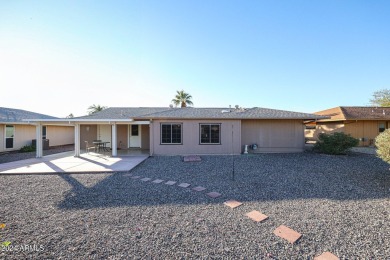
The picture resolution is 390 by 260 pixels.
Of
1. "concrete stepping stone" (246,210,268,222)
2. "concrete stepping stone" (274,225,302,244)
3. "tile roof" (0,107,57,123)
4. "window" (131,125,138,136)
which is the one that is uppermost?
"tile roof" (0,107,57,123)

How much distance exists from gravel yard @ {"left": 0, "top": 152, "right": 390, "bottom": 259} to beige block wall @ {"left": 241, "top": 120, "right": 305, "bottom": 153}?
5300 millimetres

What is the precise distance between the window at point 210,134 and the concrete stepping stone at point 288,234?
7.59 m

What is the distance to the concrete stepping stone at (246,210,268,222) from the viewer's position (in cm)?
298

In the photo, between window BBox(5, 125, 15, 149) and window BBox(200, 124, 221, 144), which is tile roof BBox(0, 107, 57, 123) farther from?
window BBox(200, 124, 221, 144)

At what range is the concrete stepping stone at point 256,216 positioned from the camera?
2.98 metres

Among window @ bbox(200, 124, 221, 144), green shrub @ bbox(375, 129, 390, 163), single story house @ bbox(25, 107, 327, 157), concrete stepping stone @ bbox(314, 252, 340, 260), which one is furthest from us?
window @ bbox(200, 124, 221, 144)

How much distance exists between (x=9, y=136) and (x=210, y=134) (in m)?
14.0

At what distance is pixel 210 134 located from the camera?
1022 cm

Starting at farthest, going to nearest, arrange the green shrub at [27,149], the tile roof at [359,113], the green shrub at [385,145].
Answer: the tile roof at [359,113] < the green shrub at [27,149] < the green shrub at [385,145]

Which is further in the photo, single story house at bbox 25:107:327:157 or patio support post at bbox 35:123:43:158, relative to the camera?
single story house at bbox 25:107:327:157

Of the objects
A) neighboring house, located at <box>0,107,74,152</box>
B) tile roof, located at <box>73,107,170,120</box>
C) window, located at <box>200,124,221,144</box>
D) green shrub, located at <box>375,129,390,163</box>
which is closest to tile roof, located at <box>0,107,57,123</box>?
neighboring house, located at <box>0,107,74,152</box>

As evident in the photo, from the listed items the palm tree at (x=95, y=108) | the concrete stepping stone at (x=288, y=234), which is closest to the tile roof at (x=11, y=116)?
the palm tree at (x=95, y=108)

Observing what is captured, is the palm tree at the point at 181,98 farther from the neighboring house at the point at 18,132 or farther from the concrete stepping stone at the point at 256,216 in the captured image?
the concrete stepping stone at the point at 256,216

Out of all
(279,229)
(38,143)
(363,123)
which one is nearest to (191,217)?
(279,229)
